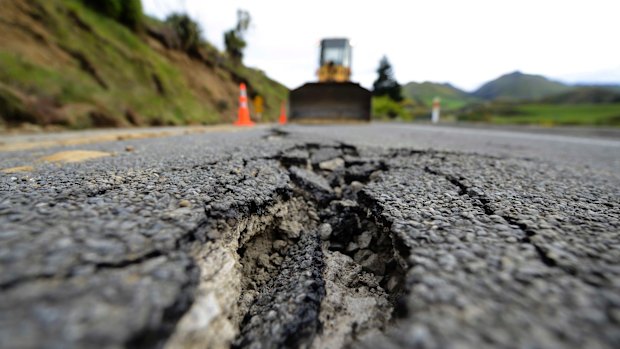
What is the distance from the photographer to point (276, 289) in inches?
36.9

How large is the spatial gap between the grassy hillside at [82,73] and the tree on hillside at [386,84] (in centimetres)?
2352

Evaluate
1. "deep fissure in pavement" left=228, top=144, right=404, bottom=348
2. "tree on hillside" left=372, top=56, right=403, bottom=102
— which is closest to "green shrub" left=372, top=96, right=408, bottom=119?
"tree on hillside" left=372, top=56, right=403, bottom=102

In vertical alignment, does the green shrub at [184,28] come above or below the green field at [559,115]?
above

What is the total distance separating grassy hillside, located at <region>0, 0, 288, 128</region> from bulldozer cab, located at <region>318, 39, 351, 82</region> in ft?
16.3

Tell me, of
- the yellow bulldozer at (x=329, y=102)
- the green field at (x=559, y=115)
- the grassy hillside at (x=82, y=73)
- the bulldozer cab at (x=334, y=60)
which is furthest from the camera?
the green field at (x=559, y=115)

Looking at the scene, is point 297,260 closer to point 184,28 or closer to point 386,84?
point 184,28

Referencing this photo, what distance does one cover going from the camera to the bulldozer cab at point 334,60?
9.81 meters

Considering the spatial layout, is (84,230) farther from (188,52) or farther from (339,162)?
(188,52)

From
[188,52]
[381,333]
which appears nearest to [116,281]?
[381,333]

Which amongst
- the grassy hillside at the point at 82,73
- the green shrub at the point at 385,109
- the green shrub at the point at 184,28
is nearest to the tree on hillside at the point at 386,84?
the green shrub at the point at 385,109

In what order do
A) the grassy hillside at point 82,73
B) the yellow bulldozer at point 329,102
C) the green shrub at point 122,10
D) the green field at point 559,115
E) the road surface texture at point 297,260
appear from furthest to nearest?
the green field at point 559,115 < the green shrub at point 122,10 < the yellow bulldozer at point 329,102 < the grassy hillside at point 82,73 < the road surface texture at point 297,260

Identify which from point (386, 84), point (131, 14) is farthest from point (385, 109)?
point (131, 14)

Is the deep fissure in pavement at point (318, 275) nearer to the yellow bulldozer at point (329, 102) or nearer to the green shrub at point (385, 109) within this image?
the yellow bulldozer at point (329, 102)

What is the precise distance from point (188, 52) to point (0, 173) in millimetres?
14720
